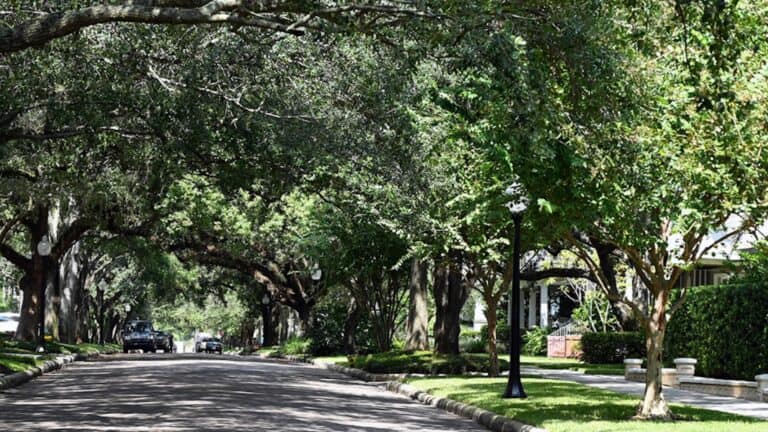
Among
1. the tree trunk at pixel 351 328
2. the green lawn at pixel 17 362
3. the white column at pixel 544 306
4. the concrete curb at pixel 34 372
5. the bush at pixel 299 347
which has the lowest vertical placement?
the concrete curb at pixel 34 372

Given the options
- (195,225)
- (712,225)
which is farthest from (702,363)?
(195,225)

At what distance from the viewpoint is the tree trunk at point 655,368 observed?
54.6ft

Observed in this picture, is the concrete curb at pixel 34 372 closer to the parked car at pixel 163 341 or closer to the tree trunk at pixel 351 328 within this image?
the tree trunk at pixel 351 328

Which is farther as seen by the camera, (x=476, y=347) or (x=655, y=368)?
(x=476, y=347)

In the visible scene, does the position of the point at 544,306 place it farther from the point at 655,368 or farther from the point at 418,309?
the point at 655,368

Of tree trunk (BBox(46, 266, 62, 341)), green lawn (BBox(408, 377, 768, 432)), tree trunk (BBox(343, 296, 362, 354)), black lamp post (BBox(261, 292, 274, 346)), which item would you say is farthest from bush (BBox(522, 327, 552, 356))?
green lawn (BBox(408, 377, 768, 432))

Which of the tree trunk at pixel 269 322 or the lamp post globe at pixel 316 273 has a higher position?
the lamp post globe at pixel 316 273

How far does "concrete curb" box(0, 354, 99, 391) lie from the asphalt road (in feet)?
1.00

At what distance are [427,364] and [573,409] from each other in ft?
42.3

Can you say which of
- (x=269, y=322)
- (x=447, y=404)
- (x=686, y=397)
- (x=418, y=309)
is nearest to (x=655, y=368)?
(x=447, y=404)

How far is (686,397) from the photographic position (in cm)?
2284

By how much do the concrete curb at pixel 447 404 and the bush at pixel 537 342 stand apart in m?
19.9

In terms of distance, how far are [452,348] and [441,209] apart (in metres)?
8.80

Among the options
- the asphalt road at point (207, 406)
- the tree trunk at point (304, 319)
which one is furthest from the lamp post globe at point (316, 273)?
the asphalt road at point (207, 406)
